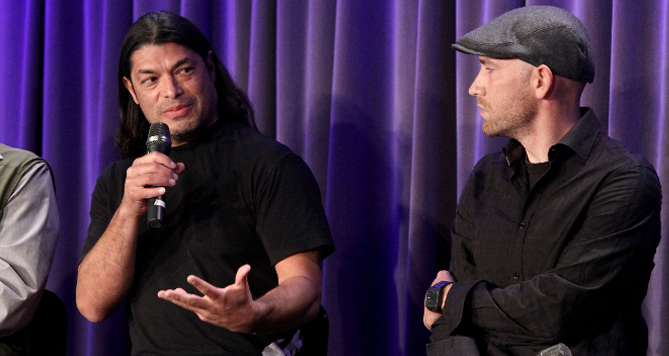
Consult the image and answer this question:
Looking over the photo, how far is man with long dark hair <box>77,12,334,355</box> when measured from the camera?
1.95 metres

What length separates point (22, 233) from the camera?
223 cm

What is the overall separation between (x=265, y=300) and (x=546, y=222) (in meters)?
0.74

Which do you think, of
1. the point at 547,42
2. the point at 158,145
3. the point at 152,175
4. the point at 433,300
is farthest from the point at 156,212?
the point at 547,42

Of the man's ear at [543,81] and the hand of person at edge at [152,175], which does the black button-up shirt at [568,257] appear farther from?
the hand of person at edge at [152,175]

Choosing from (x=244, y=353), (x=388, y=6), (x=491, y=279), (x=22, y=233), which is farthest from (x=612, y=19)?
(x=22, y=233)

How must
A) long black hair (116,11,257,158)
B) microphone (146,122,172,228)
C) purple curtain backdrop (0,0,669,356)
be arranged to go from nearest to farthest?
microphone (146,122,172,228) < purple curtain backdrop (0,0,669,356) < long black hair (116,11,257,158)

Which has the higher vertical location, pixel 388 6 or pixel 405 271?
pixel 388 6

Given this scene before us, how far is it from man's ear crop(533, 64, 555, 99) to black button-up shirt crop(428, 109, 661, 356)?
120 millimetres

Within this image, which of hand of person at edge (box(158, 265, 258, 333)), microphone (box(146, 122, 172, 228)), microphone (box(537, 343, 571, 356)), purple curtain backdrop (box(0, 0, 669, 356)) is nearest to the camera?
hand of person at edge (box(158, 265, 258, 333))

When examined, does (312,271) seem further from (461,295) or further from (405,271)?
(405,271)

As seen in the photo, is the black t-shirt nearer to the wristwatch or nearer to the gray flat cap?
the wristwatch

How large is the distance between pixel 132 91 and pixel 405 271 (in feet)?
3.78

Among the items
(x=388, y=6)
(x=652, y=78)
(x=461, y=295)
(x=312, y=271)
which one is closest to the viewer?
(x=461, y=295)

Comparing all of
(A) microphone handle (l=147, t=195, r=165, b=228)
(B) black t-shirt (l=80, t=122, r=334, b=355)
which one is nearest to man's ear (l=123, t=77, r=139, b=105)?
(B) black t-shirt (l=80, t=122, r=334, b=355)
